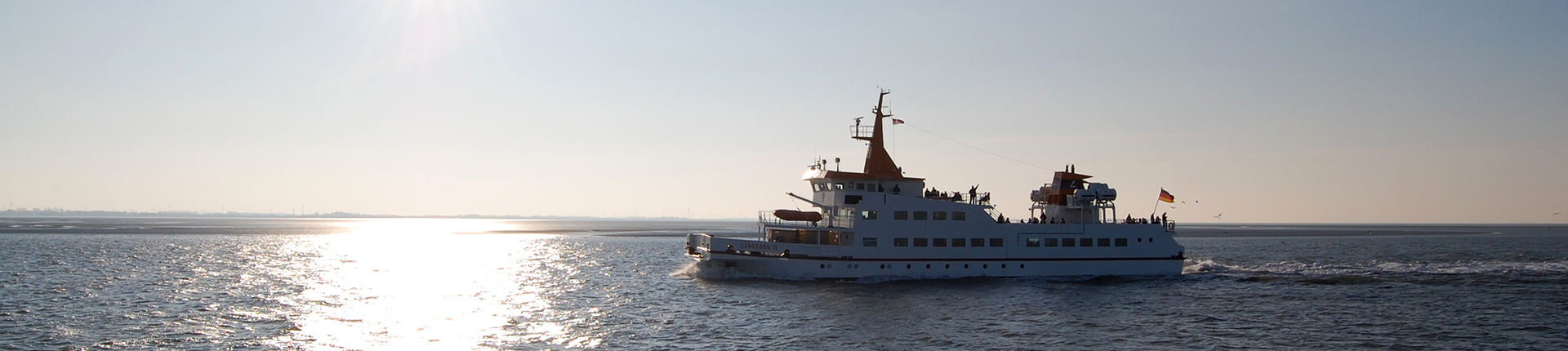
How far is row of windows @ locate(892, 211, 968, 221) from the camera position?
41719 millimetres

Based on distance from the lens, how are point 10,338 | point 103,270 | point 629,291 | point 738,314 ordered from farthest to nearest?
1. point 103,270
2. point 629,291
3. point 738,314
4. point 10,338

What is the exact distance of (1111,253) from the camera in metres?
43.7

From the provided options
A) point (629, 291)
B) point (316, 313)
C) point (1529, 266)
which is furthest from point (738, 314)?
point (1529, 266)

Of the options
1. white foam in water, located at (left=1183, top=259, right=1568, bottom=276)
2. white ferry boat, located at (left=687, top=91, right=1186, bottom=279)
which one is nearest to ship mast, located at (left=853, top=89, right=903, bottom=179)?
white ferry boat, located at (left=687, top=91, right=1186, bottom=279)

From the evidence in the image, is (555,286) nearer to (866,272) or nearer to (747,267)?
(747,267)

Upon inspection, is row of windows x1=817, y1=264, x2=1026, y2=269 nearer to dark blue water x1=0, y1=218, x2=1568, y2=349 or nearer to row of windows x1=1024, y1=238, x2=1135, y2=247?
dark blue water x1=0, y1=218, x2=1568, y2=349

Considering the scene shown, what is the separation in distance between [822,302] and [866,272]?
766 cm

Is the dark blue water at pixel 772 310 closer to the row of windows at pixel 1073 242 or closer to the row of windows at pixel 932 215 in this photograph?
the row of windows at pixel 1073 242

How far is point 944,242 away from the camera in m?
42.1

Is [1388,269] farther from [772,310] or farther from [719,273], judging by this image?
[772,310]

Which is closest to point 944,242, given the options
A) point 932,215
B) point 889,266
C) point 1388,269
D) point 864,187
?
point 932,215

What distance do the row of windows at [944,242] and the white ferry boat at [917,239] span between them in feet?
0.12

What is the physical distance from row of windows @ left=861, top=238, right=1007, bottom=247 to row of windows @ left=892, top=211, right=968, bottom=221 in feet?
3.05

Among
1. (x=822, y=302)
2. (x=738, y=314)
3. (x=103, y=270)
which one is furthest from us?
(x=103, y=270)
